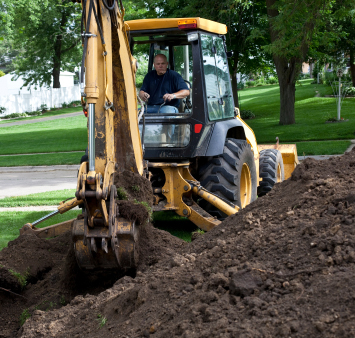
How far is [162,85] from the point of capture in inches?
249

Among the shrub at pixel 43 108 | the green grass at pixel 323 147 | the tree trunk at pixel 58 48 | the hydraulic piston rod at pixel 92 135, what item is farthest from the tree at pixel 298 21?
the shrub at pixel 43 108

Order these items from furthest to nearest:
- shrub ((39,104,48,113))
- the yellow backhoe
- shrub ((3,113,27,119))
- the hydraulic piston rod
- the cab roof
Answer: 1. shrub ((39,104,48,113))
2. shrub ((3,113,27,119))
3. the cab roof
4. the yellow backhoe
5. the hydraulic piston rod

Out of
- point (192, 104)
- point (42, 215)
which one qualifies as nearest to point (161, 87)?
point (192, 104)

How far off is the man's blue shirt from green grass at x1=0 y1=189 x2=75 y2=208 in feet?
11.6


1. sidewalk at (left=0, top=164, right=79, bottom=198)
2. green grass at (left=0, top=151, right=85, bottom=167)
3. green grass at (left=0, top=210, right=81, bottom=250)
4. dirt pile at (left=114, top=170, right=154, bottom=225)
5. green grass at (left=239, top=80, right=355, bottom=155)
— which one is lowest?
sidewalk at (left=0, top=164, right=79, bottom=198)

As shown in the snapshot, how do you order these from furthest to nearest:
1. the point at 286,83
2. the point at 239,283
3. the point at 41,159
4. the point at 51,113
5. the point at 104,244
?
the point at 51,113 → the point at 286,83 → the point at 41,159 → the point at 104,244 → the point at 239,283

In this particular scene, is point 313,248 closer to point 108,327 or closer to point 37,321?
point 108,327

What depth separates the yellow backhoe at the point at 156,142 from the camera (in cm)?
396

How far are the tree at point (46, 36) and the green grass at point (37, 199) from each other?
25100mm

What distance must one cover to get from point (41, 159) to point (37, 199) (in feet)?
23.2

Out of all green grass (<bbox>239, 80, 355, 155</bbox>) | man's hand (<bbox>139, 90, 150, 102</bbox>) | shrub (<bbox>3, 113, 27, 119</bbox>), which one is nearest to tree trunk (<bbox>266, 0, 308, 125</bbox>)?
green grass (<bbox>239, 80, 355, 155</bbox>)

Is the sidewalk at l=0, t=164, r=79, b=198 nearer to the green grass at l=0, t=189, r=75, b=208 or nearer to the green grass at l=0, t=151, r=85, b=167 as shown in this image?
the green grass at l=0, t=151, r=85, b=167

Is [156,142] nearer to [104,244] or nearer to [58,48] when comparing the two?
[104,244]

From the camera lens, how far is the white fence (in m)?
39.6
